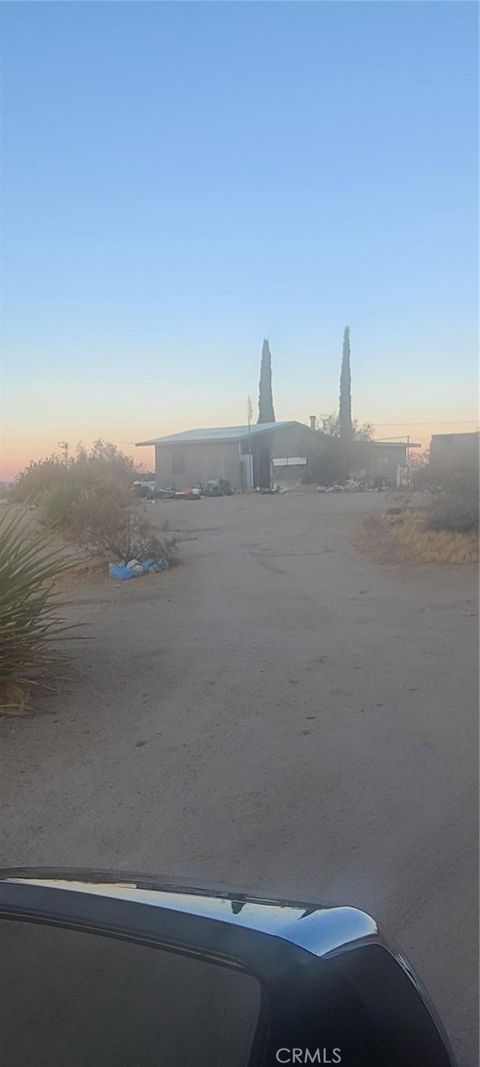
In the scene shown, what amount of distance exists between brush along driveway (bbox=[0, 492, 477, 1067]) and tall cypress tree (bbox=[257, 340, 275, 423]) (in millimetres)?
51943

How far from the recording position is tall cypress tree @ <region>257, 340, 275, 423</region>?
62750 millimetres

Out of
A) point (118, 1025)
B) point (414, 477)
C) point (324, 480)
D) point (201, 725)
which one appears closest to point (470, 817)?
point (201, 725)

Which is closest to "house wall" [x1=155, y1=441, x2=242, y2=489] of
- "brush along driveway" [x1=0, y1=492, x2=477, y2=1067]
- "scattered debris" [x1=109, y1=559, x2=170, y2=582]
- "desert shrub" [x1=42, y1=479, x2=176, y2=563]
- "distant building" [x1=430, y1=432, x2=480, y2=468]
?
"distant building" [x1=430, y1=432, x2=480, y2=468]

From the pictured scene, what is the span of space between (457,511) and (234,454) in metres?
32.0

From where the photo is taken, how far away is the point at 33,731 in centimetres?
642

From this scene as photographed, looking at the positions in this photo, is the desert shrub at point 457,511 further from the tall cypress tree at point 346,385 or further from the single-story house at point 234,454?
the tall cypress tree at point 346,385

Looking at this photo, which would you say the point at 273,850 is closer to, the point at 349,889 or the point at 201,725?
the point at 349,889

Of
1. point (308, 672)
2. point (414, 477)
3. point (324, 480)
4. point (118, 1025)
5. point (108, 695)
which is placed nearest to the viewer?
point (118, 1025)

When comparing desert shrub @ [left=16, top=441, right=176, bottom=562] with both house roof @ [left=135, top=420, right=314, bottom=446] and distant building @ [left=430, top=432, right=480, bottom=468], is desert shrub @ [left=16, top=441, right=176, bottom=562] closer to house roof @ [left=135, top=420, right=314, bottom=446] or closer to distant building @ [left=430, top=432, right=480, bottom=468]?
distant building @ [left=430, top=432, right=480, bottom=468]

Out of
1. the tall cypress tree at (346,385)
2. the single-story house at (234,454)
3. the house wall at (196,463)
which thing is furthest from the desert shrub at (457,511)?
the tall cypress tree at (346,385)

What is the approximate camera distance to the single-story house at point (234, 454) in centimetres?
4788

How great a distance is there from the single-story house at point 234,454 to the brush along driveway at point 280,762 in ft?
120

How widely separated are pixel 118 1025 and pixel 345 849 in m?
2.90

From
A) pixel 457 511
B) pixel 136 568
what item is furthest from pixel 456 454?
pixel 136 568
